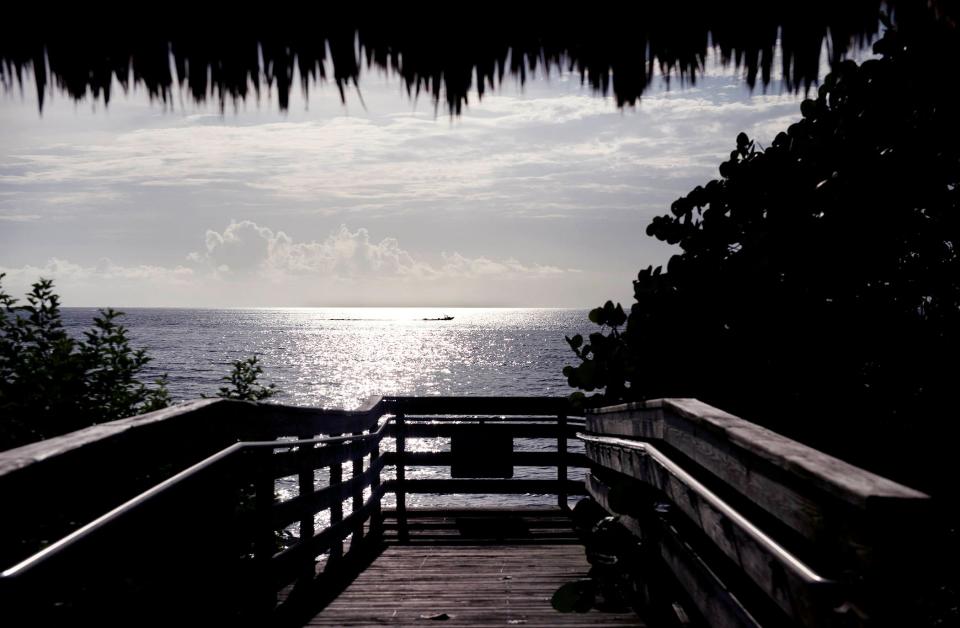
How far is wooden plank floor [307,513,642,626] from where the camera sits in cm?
397

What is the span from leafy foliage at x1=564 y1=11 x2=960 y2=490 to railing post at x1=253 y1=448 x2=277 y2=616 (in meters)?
2.01

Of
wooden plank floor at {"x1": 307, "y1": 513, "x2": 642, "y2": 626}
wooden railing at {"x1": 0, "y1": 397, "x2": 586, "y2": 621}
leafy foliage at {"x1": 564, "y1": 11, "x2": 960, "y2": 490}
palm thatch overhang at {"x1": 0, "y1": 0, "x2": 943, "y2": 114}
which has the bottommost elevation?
wooden plank floor at {"x1": 307, "y1": 513, "x2": 642, "y2": 626}

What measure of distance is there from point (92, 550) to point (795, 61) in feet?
10.6

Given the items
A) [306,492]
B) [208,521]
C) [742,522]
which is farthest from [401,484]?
[742,522]

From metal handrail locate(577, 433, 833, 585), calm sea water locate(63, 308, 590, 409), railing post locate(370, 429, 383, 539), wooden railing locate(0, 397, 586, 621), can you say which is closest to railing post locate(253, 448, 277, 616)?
wooden railing locate(0, 397, 586, 621)

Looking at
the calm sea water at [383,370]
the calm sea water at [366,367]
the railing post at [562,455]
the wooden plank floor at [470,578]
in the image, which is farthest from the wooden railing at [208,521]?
the calm sea water at [366,367]

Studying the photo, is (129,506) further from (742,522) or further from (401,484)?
(401,484)

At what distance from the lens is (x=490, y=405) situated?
7.48m

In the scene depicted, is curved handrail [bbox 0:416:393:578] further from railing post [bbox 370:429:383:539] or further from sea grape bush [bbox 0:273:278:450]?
railing post [bbox 370:429:383:539]

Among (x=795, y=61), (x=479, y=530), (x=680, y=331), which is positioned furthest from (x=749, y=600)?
(x=479, y=530)

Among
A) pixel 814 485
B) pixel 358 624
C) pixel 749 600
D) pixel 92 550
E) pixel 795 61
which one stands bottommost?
pixel 358 624

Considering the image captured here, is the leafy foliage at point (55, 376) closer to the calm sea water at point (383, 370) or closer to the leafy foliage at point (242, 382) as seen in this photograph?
the leafy foliage at point (242, 382)

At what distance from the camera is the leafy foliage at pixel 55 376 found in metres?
4.73

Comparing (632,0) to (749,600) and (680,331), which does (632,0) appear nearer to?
(680,331)
